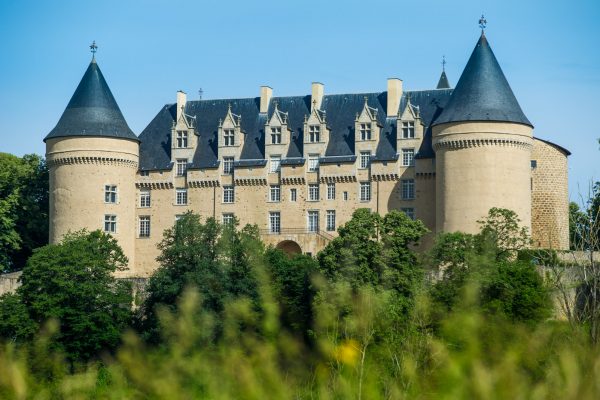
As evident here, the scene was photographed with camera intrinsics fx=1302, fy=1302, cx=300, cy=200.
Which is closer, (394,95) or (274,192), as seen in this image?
(394,95)

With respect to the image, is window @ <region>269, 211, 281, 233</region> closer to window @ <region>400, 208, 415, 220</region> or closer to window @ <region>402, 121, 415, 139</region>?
window @ <region>400, 208, 415, 220</region>

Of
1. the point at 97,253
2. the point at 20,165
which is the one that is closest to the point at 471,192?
the point at 97,253

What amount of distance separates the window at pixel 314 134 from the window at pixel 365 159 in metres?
2.18

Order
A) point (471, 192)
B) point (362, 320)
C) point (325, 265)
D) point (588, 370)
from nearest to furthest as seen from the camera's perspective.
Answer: point (588, 370)
point (362, 320)
point (325, 265)
point (471, 192)

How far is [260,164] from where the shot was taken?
5550cm

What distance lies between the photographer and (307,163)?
5481 cm

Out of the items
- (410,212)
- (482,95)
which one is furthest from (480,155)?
(410,212)

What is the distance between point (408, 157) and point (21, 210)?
704 inches

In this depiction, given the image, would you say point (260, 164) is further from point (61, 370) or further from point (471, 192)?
point (61, 370)

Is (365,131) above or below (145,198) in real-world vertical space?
above

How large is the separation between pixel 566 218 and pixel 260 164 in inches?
511

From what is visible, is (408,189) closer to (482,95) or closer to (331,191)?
(331,191)

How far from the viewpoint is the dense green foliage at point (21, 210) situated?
56.7 meters

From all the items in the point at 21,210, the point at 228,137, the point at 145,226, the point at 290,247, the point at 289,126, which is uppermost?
the point at 289,126
